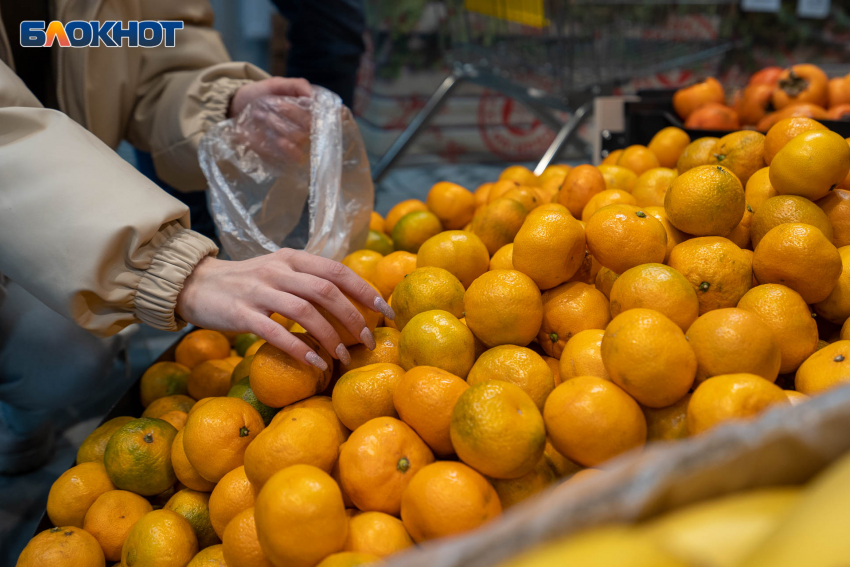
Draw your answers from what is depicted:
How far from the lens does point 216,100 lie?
166cm

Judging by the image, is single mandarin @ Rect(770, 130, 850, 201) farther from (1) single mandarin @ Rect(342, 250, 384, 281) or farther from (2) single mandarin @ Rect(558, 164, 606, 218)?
(1) single mandarin @ Rect(342, 250, 384, 281)

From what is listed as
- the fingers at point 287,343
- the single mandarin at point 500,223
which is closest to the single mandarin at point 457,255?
the single mandarin at point 500,223

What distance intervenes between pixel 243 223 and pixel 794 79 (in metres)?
1.86

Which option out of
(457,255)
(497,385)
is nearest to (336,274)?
(457,255)

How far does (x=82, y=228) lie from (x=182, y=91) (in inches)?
34.0

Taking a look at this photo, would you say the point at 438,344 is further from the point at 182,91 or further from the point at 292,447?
the point at 182,91

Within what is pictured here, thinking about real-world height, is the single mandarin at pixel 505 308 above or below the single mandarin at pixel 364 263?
above

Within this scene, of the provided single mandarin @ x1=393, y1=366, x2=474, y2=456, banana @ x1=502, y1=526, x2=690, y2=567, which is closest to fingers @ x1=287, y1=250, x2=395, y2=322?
single mandarin @ x1=393, y1=366, x2=474, y2=456

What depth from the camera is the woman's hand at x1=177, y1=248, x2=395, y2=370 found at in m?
0.90

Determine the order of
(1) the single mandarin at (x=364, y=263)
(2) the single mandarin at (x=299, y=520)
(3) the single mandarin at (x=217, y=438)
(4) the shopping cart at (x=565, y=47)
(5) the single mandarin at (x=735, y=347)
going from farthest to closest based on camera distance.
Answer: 1. (4) the shopping cart at (x=565, y=47)
2. (1) the single mandarin at (x=364, y=263)
3. (3) the single mandarin at (x=217, y=438)
4. (5) the single mandarin at (x=735, y=347)
5. (2) the single mandarin at (x=299, y=520)

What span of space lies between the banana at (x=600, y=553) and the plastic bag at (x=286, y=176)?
1097 mm

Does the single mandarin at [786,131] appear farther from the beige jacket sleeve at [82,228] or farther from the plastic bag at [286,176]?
the beige jacket sleeve at [82,228]

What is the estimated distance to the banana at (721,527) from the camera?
378mm

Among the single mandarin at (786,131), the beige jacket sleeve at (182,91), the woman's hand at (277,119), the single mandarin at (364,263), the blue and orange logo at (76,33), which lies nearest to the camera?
the single mandarin at (786,131)
